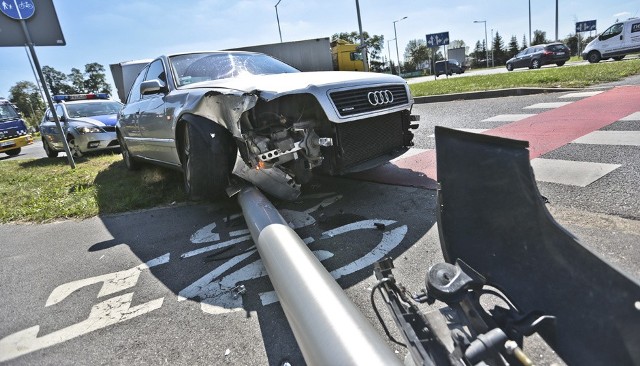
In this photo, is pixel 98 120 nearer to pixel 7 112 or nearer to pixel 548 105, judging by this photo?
pixel 7 112

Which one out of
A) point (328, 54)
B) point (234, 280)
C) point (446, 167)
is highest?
point (328, 54)

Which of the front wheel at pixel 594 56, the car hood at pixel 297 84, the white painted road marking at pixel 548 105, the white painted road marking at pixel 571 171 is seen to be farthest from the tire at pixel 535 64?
the car hood at pixel 297 84

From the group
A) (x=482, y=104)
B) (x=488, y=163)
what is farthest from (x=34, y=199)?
(x=482, y=104)

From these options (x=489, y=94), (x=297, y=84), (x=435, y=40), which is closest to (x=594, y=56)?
(x=435, y=40)

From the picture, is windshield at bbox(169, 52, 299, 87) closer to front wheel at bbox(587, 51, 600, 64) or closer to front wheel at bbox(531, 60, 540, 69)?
front wheel at bbox(587, 51, 600, 64)

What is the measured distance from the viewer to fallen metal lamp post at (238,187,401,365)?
1.26 meters

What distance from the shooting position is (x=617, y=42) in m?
18.3

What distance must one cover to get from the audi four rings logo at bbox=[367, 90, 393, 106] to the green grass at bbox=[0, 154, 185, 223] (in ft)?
9.44

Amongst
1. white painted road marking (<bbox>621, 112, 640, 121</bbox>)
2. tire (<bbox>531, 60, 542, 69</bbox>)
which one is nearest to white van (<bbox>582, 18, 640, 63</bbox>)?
tire (<bbox>531, 60, 542, 69</bbox>)

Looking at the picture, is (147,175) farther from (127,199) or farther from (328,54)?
(328,54)

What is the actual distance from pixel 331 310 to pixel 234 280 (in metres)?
1.21

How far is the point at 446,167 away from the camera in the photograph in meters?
1.69

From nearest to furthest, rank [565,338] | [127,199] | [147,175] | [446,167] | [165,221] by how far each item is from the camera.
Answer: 1. [565,338]
2. [446,167]
3. [165,221]
4. [127,199]
5. [147,175]

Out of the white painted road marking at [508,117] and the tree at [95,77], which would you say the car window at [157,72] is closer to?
the white painted road marking at [508,117]
